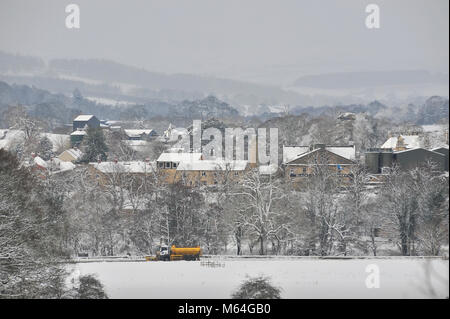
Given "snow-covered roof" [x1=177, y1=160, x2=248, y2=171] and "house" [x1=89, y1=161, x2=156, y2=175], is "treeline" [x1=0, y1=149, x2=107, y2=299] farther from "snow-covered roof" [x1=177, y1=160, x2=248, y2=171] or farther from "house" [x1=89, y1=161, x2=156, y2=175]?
"snow-covered roof" [x1=177, y1=160, x2=248, y2=171]

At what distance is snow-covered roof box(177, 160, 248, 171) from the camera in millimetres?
27775

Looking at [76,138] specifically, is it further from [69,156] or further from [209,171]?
[209,171]

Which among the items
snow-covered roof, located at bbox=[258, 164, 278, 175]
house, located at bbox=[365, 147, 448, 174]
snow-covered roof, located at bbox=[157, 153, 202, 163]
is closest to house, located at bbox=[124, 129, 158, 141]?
snow-covered roof, located at bbox=[157, 153, 202, 163]

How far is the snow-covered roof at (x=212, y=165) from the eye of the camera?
91.1 feet

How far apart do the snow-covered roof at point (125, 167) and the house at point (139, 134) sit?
16964 millimetres

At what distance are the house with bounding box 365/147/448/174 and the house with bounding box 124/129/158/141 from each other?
84.5 feet

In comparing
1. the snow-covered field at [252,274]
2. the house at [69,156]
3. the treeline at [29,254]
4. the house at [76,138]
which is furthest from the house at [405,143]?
the house at [76,138]

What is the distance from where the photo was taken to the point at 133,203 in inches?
890

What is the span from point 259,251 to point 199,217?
8.14ft

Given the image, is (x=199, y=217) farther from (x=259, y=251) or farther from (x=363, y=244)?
(x=363, y=244)

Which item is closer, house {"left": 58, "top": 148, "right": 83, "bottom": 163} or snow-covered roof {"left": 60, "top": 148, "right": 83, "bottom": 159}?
house {"left": 58, "top": 148, "right": 83, "bottom": 163}

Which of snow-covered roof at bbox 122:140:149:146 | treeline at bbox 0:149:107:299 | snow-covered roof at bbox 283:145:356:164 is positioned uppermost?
snow-covered roof at bbox 283:145:356:164

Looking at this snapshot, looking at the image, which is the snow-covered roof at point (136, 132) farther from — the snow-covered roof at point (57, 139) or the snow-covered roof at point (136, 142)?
the snow-covered roof at point (57, 139)
